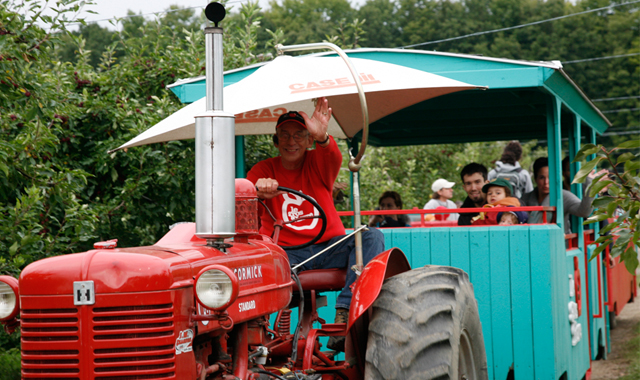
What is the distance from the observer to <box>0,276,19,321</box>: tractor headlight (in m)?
2.65

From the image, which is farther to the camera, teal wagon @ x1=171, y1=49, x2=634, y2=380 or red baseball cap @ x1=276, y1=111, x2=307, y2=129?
teal wagon @ x1=171, y1=49, x2=634, y2=380

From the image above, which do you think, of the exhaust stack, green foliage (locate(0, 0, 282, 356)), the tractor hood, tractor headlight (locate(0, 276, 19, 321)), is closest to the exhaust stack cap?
the exhaust stack

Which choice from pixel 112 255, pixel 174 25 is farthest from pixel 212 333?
pixel 174 25

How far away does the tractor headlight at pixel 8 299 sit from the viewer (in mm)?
2646

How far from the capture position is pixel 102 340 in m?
2.48

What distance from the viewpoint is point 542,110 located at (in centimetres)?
748

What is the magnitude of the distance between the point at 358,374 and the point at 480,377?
2.40 feet

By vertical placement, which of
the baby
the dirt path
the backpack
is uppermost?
the backpack

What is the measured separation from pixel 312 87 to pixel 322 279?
3.58 ft

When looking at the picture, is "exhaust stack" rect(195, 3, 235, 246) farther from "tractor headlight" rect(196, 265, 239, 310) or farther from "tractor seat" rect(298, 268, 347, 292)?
"tractor seat" rect(298, 268, 347, 292)

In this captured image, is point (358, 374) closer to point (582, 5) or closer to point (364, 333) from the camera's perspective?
point (364, 333)

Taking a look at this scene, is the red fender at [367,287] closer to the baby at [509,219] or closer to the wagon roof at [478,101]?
the wagon roof at [478,101]

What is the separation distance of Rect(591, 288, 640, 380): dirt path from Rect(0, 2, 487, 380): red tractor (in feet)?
14.0

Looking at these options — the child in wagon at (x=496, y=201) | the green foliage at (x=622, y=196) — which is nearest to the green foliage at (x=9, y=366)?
the child in wagon at (x=496, y=201)
